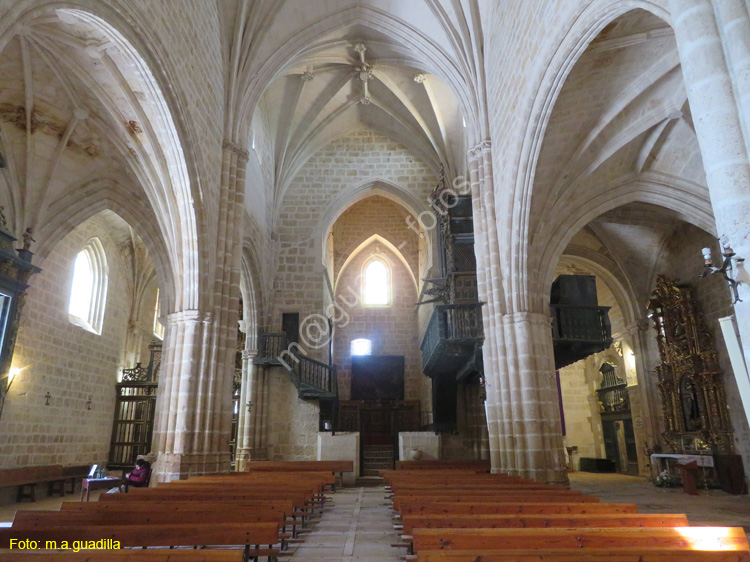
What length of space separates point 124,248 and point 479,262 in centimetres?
1162

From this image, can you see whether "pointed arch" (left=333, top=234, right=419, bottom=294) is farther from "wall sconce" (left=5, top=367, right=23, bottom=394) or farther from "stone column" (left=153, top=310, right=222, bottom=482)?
"wall sconce" (left=5, top=367, right=23, bottom=394)

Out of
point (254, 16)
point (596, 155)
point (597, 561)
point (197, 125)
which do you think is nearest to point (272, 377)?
point (197, 125)

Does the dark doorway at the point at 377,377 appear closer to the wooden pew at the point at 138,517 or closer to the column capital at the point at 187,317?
the column capital at the point at 187,317

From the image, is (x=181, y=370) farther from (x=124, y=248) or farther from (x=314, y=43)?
(x=314, y=43)

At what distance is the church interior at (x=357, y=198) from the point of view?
8516 mm

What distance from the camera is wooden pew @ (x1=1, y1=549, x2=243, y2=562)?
3.11 m

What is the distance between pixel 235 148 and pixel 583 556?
1118 centimetres

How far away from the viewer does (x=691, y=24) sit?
13.3 ft

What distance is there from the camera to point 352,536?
6598 millimetres

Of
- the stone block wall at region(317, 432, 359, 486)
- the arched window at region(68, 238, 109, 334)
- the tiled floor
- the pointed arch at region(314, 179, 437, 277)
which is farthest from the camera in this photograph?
the pointed arch at region(314, 179, 437, 277)

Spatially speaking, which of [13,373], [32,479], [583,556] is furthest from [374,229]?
[583,556]

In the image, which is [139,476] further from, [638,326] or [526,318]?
[638,326]

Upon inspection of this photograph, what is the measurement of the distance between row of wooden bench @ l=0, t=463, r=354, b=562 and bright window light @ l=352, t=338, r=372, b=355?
1647cm

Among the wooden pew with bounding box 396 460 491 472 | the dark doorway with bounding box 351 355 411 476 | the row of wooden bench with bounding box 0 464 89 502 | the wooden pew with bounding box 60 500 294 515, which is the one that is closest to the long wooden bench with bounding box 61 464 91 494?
the row of wooden bench with bounding box 0 464 89 502
